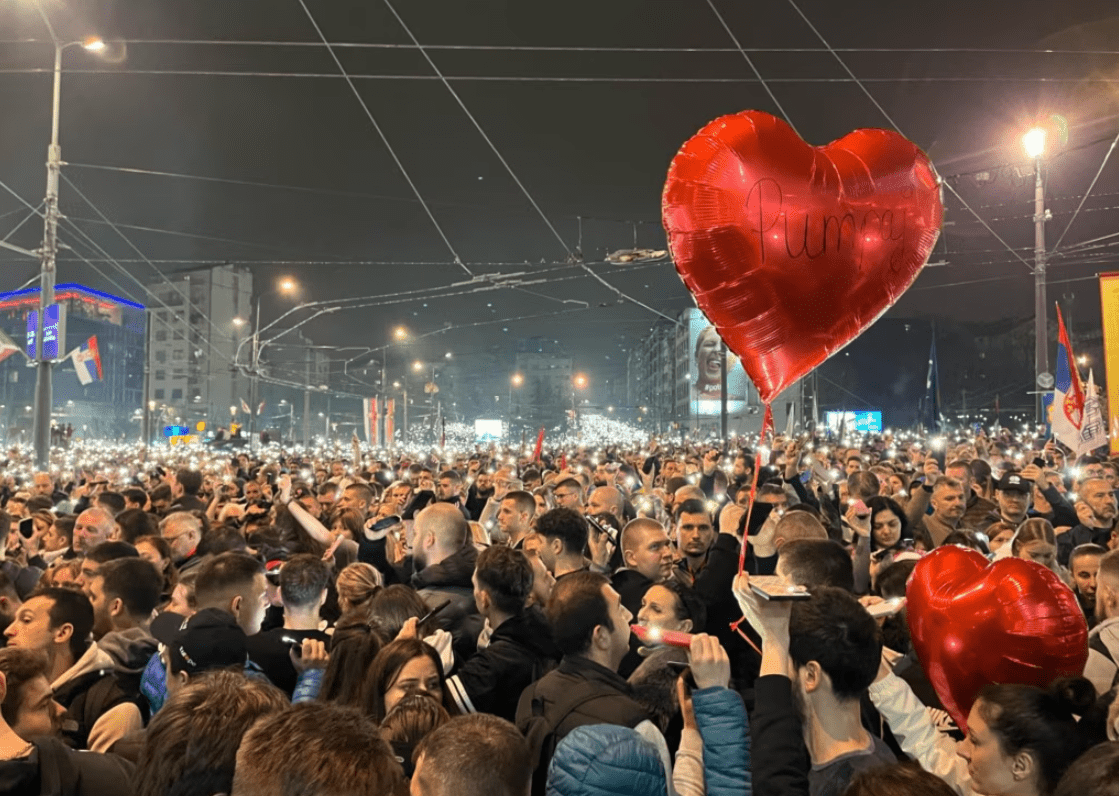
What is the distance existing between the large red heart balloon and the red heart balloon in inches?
83.7

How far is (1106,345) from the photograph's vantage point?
13352 millimetres

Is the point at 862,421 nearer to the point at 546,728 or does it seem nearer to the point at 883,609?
the point at 883,609

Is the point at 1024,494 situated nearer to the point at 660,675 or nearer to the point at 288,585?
the point at 660,675

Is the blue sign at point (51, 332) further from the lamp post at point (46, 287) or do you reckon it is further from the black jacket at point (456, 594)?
the black jacket at point (456, 594)

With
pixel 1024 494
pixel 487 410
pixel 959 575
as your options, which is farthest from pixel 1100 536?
pixel 487 410

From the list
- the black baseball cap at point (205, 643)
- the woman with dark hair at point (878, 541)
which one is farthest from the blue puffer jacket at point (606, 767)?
the woman with dark hair at point (878, 541)

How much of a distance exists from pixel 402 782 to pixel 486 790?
0.99ft

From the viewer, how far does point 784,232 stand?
5258mm

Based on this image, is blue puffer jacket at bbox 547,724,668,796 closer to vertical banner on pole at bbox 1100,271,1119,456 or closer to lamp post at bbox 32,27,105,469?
vertical banner on pole at bbox 1100,271,1119,456

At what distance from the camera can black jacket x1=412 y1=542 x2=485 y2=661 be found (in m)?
5.69

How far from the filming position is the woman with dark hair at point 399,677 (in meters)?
3.97

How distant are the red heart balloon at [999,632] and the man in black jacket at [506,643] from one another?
1.91 m

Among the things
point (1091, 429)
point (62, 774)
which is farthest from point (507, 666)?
point (1091, 429)

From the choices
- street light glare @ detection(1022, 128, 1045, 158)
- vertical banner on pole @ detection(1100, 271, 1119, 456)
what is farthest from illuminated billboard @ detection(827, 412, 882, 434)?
vertical banner on pole @ detection(1100, 271, 1119, 456)
